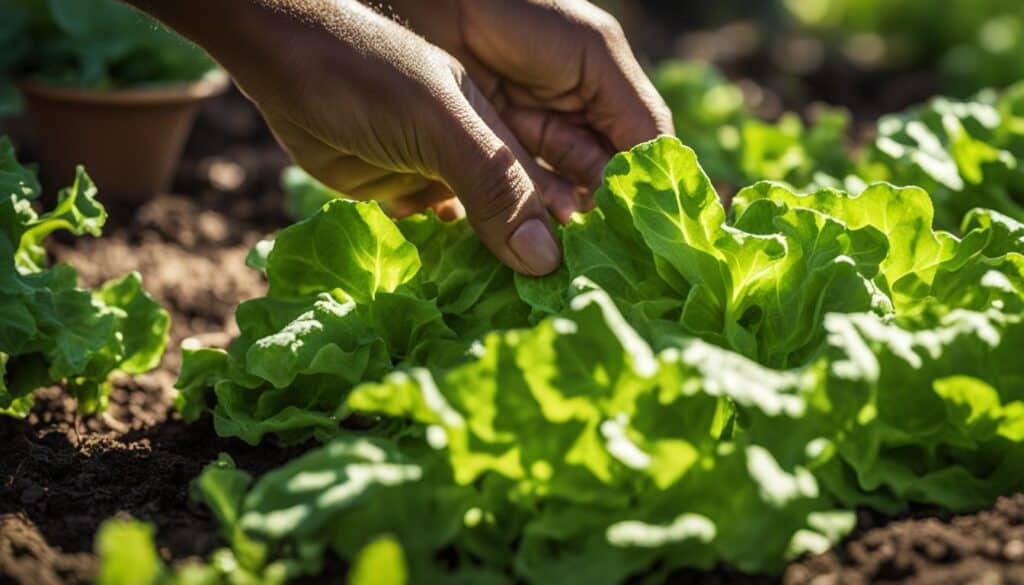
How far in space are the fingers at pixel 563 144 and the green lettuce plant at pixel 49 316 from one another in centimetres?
114

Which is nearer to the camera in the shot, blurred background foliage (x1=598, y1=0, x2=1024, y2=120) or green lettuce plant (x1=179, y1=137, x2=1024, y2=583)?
green lettuce plant (x1=179, y1=137, x2=1024, y2=583)

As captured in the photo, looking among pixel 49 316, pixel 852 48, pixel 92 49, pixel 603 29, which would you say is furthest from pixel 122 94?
pixel 852 48

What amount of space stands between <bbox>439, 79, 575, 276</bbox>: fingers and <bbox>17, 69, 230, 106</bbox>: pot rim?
2166 mm

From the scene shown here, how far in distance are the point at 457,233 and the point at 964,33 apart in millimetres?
5072

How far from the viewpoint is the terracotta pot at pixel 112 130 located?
14.9ft

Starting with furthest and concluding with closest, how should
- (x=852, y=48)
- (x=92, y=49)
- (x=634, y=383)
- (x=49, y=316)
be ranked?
(x=852, y=48), (x=92, y=49), (x=49, y=316), (x=634, y=383)

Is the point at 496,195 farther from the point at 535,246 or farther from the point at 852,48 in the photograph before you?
the point at 852,48

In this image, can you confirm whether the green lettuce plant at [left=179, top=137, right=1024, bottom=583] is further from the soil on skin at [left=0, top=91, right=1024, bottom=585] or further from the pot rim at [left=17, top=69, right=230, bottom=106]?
the pot rim at [left=17, top=69, right=230, bottom=106]

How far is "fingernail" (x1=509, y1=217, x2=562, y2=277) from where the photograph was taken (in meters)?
2.70

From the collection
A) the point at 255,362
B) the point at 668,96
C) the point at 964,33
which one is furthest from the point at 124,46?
the point at 964,33

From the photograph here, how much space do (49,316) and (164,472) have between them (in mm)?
A: 466

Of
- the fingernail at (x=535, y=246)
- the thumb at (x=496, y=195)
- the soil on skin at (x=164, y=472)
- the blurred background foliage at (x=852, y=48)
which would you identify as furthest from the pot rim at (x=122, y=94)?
the blurred background foliage at (x=852, y=48)

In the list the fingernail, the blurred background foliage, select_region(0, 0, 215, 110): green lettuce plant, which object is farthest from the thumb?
the blurred background foliage

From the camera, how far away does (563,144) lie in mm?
3416
